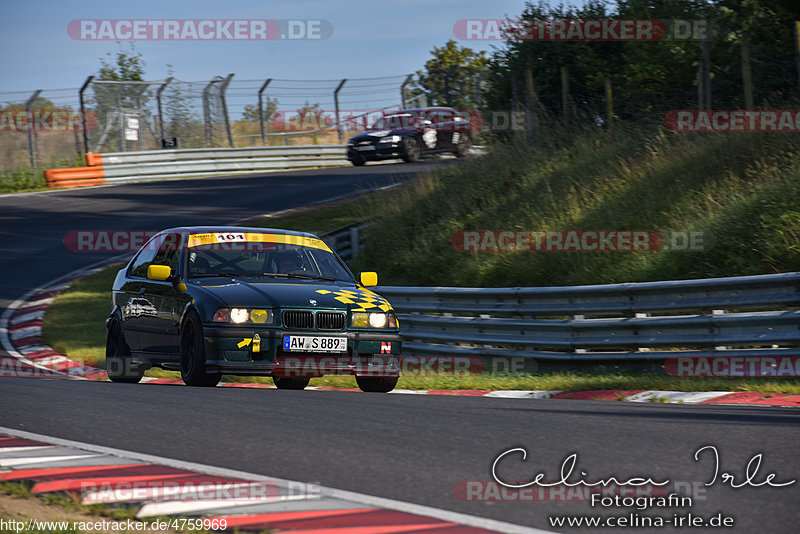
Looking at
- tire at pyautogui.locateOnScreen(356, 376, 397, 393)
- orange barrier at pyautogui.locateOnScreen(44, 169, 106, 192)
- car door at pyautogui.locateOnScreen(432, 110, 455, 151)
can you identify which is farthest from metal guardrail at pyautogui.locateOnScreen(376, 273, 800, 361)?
orange barrier at pyautogui.locateOnScreen(44, 169, 106, 192)

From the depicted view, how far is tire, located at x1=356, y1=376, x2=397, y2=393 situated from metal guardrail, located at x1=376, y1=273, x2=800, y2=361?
7.23ft

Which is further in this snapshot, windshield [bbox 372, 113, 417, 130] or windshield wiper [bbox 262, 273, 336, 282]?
windshield [bbox 372, 113, 417, 130]

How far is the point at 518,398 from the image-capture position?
8.75 m

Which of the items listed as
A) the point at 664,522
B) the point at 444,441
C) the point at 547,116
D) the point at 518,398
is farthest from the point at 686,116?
the point at 664,522

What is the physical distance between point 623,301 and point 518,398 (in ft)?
6.94

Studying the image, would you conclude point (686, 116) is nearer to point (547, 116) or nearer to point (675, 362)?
point (547, 116)

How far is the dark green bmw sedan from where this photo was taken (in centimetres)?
856

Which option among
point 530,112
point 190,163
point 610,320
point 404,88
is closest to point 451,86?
point 404,88

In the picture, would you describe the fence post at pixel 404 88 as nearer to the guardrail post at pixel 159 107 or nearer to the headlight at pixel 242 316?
the guardrail post at pixel 159 107

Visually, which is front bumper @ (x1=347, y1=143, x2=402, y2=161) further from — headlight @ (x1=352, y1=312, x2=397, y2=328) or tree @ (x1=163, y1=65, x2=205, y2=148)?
headlight @ (x1=352, y1=312, x2=397, y2=328)

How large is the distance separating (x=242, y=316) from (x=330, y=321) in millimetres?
780

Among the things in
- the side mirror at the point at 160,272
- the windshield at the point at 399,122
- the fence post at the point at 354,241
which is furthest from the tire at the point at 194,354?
the windshield at the point at 399,122

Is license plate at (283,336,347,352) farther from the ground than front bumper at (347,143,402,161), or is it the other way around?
front bumper at (347,143,402,161)

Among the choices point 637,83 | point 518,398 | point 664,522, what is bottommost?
point 518,398
